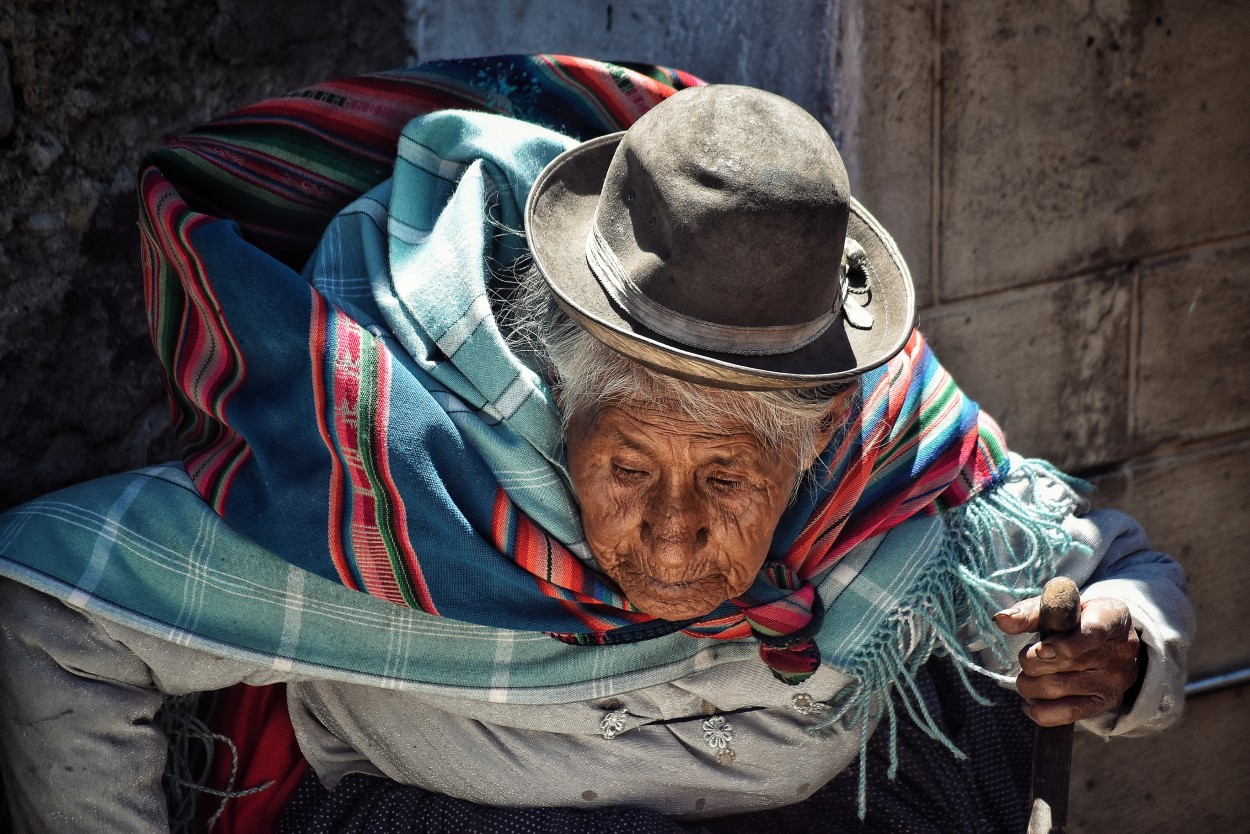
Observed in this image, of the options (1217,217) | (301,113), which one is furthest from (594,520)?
(1217,217)

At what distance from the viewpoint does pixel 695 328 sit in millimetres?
1645

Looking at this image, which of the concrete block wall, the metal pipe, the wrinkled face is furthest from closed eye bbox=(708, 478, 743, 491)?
the metal pipe

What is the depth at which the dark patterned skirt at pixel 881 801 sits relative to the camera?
2107mm

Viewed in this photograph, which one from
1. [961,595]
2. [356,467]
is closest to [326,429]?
[356,467]

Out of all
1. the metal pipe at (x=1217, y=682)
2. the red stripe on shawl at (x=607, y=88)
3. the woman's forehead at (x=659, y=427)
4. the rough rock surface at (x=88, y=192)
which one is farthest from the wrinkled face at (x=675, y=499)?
the metal pipe at (x=1217, y=682)

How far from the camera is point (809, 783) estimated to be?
224cm

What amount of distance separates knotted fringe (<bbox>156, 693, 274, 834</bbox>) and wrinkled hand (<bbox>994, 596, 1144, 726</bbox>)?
1.28 meters

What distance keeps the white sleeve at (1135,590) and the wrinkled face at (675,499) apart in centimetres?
56

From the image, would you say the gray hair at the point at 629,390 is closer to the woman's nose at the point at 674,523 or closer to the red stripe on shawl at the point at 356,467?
the woman's nose at the point at 674,523

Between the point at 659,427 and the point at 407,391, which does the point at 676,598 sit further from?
the point at 407,391

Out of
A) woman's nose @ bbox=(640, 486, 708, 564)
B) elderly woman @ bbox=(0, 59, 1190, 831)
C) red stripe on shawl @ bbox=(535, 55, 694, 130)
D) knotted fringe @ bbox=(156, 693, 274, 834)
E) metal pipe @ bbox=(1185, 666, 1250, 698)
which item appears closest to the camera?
elderly woman @ bbox=(0, 59, 1190, 831)

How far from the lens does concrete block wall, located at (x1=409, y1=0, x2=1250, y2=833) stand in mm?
2613

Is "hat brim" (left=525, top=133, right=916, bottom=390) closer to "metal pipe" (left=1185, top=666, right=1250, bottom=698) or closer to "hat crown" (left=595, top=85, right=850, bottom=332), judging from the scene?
"hat crown" (left=595, top=85, right=850, bottom=332)

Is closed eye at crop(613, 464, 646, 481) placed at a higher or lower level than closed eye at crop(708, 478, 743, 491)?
higher
